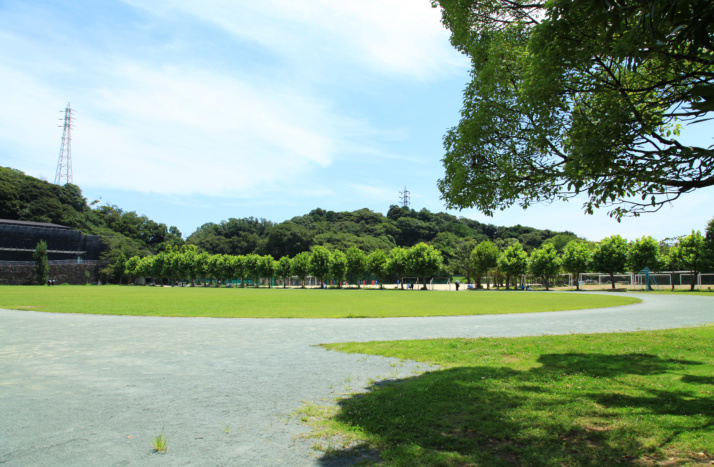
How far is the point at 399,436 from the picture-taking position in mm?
4875

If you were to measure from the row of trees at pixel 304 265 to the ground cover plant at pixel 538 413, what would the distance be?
66.1 metres

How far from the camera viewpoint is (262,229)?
169m

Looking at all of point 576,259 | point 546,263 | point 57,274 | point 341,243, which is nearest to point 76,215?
point 57,274

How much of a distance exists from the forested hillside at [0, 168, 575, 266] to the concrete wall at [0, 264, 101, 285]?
8.67 m

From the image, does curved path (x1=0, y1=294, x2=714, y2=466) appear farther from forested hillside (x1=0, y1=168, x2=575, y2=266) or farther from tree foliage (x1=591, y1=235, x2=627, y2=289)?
forested hillside (x1=0, y1=168, x2=575, y2=266)

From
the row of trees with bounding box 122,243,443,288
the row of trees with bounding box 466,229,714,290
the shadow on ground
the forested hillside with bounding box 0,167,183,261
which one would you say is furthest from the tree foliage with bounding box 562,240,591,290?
the forested hillside with bounding box 0,167,183,261

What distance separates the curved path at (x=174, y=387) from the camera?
4656 mm

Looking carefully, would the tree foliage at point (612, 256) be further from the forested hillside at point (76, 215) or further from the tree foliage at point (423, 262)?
the forested hillside at point (76, 215)

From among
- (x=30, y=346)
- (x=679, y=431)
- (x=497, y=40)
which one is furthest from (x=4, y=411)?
(x=497, y=40)

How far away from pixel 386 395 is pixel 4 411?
17.5 feet

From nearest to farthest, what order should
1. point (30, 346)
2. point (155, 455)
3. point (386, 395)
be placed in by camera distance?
point (155, 455) → point (386, 395) → point (30, 346)

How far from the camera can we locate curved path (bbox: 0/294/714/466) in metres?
4.66

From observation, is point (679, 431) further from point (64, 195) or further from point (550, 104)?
point (64, 195)

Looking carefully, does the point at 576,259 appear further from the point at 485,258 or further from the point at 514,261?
the point at 485,258
